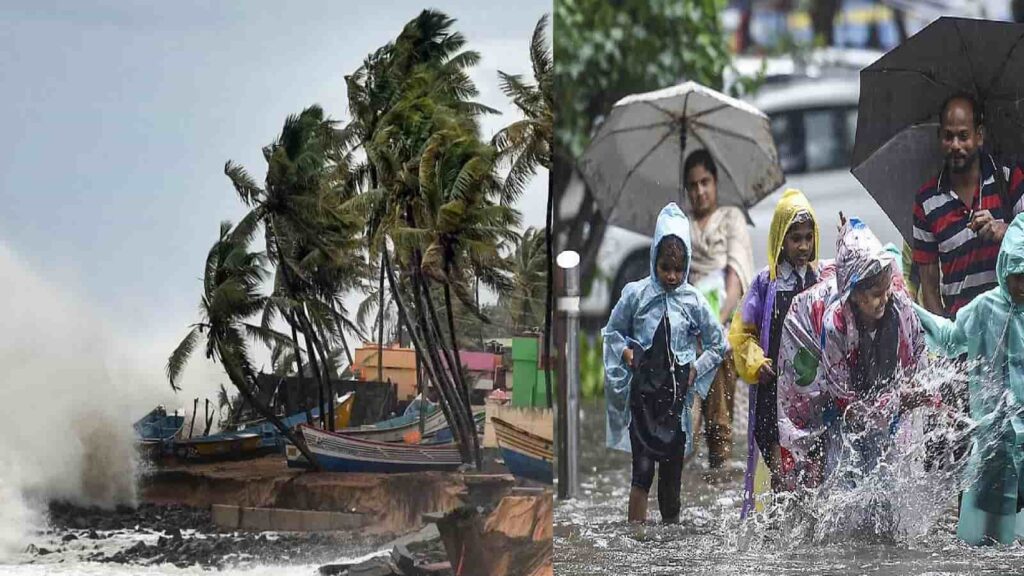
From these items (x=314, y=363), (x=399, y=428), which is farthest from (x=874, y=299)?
(x=314, y=363)

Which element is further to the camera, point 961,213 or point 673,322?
point 673,322

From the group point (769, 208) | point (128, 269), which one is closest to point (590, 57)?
point (769, 208)

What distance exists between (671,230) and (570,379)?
92 cm

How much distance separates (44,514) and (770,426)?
126 inches

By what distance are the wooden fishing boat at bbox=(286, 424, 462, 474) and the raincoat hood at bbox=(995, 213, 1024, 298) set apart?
7.92ft

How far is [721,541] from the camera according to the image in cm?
628

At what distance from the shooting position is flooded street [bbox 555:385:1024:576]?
605cm

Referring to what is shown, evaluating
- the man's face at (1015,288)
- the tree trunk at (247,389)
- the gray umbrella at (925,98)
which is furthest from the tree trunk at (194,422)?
the man's face at (1015,288)

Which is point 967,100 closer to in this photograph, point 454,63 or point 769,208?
point 769,208

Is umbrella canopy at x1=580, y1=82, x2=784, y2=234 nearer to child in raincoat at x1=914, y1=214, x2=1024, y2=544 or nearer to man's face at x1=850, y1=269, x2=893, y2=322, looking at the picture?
man's face at x1=850, y1=269, x2=893, y2=322

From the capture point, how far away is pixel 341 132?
6160 millimetres

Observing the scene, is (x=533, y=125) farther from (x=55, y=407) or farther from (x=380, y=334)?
(x=55, y=407)

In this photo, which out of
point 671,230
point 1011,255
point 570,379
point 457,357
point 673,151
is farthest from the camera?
point 570,379

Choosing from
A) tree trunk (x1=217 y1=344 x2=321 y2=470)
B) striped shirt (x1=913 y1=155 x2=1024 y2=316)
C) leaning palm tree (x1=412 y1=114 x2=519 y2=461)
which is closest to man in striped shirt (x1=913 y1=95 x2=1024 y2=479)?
striped shirt (x1=913 y1=155 x2=1024 y2=316)
